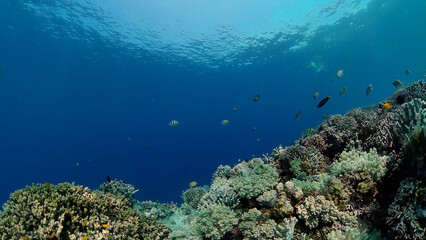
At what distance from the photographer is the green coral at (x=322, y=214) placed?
151 inches

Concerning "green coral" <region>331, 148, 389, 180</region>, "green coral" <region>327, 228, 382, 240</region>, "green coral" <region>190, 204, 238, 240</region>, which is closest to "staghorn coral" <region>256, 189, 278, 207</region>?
"green coral" <region>190, 204, 238, 240</region>

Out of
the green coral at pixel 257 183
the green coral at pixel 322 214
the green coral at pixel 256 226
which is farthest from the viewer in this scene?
the green coral at pixel 257 183

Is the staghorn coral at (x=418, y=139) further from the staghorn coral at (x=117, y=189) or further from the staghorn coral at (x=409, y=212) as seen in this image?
the staghorn coral at (x=117, y=189)

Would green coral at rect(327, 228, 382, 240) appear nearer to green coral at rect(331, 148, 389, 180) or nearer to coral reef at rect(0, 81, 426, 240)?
coral reef at rect(0, 81, 426, 240)

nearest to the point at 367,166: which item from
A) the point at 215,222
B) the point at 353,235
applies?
the point at 353,235

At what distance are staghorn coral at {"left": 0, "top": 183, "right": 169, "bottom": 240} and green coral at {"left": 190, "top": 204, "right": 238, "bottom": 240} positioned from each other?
1.57 metres

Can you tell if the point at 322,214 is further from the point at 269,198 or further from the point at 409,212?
the point at 409,212

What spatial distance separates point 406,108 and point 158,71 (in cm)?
5893

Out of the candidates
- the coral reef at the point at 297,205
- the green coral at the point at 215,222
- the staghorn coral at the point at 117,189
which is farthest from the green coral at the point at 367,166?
the staghorn coral at the point at 117,189

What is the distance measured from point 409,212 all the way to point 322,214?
4.22 feet

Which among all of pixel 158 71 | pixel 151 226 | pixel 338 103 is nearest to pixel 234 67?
pixel 158 71

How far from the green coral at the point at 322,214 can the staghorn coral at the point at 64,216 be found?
4057 mm

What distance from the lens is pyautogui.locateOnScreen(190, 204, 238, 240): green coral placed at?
4.67 metres

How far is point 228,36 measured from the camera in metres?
41.3
